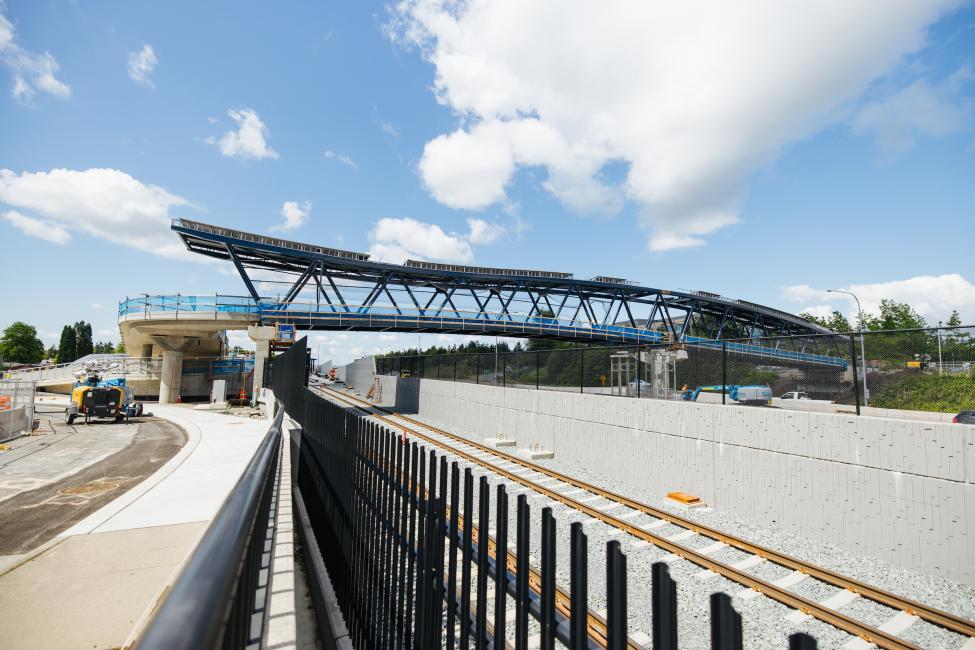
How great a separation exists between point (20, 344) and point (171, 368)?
3711 inches

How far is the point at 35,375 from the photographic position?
52531 millimetres

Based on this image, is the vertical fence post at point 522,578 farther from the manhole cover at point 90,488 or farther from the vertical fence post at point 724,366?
the manhole cover at point 90,488

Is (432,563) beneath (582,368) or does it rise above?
beneath

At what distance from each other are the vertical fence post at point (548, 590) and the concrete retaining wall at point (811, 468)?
28.6 ft

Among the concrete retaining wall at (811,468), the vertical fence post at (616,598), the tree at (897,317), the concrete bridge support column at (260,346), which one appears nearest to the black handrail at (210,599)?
the vertical fence post at (616,598)

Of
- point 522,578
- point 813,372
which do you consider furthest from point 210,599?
point 813,372

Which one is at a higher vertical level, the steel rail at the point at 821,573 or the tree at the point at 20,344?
the tree at the point at 20,344

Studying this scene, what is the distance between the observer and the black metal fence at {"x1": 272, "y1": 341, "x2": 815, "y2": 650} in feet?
4.82

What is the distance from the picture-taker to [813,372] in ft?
34.5

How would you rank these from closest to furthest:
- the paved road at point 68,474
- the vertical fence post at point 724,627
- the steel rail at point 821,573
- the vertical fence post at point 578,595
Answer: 1. the vertical fence post at point 724,627
2. the vertical fence post at point 578,595
3. the steel rail at point 821,573
4. the paved road at point 68,474

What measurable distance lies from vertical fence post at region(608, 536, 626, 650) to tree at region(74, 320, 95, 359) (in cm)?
16657

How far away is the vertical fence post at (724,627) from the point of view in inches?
45.8

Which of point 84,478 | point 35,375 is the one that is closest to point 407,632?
point 84,478

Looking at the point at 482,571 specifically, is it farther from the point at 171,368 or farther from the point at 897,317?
the point at 897,317
